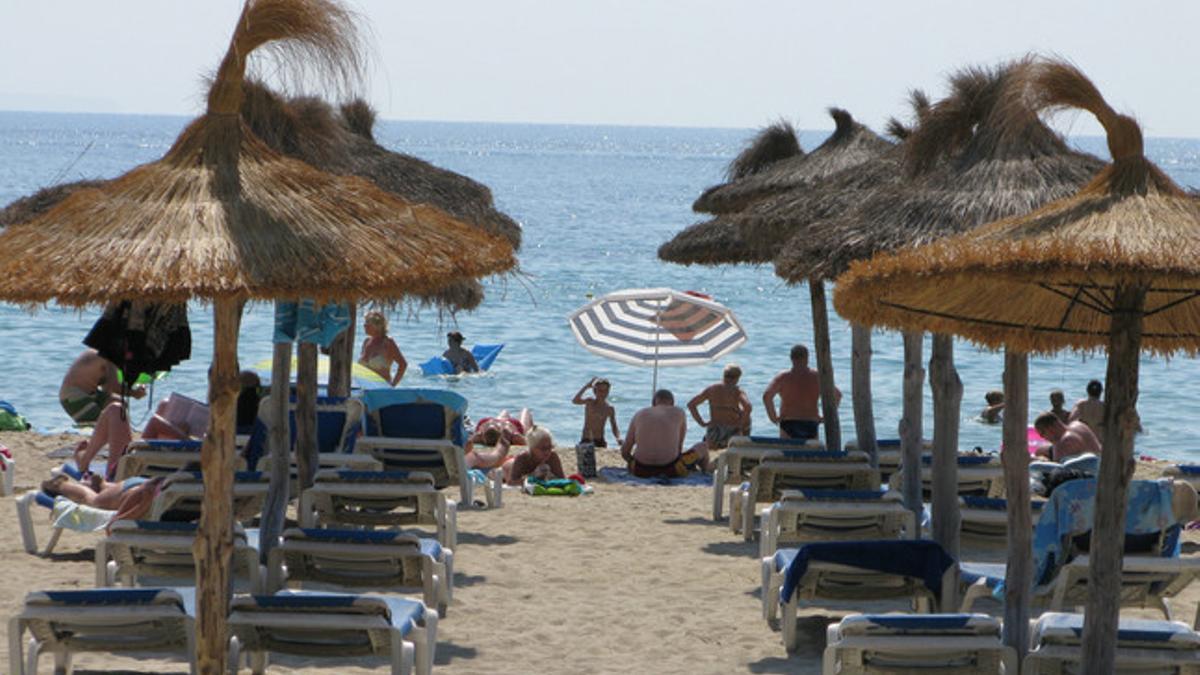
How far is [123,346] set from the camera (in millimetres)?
11016

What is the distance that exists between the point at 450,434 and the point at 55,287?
6.44 metres

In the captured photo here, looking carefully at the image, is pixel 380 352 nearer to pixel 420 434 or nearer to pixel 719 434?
pixel 719 434

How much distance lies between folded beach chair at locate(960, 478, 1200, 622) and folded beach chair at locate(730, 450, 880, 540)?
2822 millimetres

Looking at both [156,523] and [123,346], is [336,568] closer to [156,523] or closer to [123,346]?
[156,523]

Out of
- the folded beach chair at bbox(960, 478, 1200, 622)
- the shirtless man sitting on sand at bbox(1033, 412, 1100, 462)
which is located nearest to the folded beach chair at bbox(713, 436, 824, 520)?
the shirtless man sitting on sand at bbox(1033, 412, 1100, 462)

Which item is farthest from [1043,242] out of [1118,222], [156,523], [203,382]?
[203,382]

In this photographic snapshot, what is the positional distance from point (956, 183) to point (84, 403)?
25.6ft

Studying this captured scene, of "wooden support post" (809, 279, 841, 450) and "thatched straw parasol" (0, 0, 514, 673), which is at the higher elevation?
"thatched straw parasol" (0, 0, 514, 673)

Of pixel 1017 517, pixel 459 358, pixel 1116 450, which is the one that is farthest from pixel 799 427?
pixel 459 358

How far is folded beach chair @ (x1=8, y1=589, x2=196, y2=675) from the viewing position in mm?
5977

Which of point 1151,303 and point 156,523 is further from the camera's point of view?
point 156,523

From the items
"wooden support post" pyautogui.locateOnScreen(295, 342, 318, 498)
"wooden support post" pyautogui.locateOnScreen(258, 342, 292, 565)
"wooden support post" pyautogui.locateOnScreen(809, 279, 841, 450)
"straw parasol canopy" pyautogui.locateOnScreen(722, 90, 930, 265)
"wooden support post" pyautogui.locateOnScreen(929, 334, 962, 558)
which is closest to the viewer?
"wooden support post" pyautogui.locateOnScreen(258, 342, 292, 565)

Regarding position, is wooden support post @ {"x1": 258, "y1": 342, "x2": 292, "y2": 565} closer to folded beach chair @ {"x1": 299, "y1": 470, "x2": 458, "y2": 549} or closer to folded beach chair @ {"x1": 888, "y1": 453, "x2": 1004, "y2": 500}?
folded beach chair @ {"x1": 299, "y1": 470, "x2": 458, "y2": 549}

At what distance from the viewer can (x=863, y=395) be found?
11930 mm
